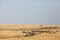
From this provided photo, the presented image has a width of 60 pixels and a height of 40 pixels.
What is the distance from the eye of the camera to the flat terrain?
603 mm

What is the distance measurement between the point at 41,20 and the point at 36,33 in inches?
9.4

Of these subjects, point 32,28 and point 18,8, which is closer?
point 32,28

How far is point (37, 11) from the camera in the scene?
0.88 metres

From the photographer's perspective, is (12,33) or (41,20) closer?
(12,33)

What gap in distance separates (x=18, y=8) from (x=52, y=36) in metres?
0.39

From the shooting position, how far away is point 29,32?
0.64m

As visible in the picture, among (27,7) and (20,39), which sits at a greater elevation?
(27,7)

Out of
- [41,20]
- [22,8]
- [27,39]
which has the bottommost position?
[27,39]

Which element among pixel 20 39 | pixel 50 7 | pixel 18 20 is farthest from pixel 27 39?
pixel 50 7

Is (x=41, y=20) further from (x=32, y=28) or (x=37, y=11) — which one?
(x=32, y=28)

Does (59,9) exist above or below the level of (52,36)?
above

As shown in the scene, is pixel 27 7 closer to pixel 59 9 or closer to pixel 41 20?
pixel 41 20

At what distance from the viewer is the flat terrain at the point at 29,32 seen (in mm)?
603

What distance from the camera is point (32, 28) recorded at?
68 centimetres
